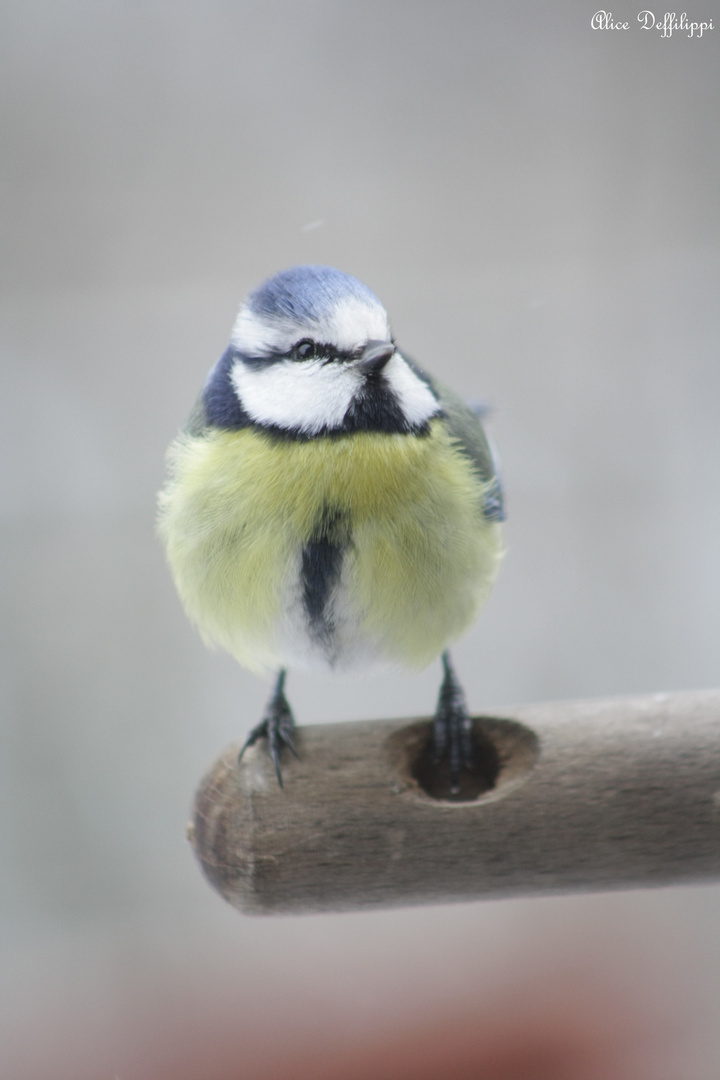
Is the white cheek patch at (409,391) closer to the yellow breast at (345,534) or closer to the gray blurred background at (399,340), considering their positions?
the yellow breast at (345,534)

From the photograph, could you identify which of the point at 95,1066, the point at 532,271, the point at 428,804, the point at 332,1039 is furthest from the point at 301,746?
the point at 532,271

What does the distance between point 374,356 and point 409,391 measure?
0.32 feet

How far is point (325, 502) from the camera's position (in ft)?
2.75

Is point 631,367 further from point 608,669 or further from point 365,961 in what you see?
point 365,961

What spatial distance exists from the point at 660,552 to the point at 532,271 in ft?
1.93

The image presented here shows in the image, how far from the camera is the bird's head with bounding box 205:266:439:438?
803 mm

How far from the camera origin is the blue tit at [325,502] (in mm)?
827

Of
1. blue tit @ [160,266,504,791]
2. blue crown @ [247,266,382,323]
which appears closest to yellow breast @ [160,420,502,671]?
blue tit @ [160,266,504,791]

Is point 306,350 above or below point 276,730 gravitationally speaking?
above

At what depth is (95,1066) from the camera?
4.59 ft

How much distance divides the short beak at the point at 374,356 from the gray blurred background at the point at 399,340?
35.0 inches

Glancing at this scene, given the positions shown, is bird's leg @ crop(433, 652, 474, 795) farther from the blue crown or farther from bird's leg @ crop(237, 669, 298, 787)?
the blue crown

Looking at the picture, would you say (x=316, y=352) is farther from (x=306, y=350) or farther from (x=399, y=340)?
(x=399, y=340)
